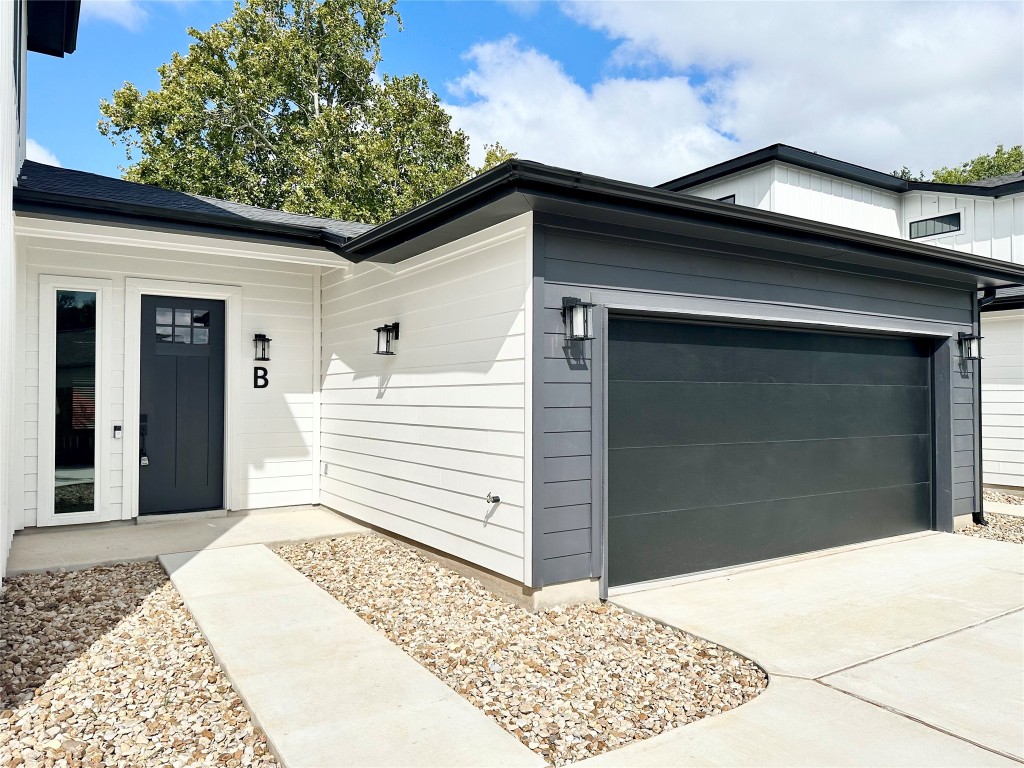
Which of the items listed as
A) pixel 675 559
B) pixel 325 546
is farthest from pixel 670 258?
pixel 325 546

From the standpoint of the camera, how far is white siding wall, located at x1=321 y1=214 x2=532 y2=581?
410 centimetres

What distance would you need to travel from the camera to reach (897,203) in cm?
1239

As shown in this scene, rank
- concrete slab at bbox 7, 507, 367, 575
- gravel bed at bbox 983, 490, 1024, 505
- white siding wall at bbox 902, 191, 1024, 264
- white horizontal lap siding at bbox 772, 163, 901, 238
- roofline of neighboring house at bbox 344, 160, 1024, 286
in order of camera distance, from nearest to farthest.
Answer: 1. roofline of neighboring house at bbox 344, 160, 1024, 286
2. concrete slab at bbox 7, 507, 367, 575
3. gravel bed at bbox 983, 490, 1024, 505
4. white horizontal lap siding at bbox 772, 163, 901, 238
5. white siding wall at bbox 902, 191, 1024, 264

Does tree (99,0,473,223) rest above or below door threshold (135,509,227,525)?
above

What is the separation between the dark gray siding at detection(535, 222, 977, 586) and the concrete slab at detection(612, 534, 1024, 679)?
1.99 ft

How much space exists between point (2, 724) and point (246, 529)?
3.46 m

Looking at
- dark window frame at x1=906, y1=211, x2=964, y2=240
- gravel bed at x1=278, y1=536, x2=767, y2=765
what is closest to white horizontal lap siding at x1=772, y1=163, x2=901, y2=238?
dark window frame at x1=906, y1=211, x2=964, y2=240

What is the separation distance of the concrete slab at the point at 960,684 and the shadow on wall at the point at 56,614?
3.47 m

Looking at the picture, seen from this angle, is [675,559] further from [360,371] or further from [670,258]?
[360,371]

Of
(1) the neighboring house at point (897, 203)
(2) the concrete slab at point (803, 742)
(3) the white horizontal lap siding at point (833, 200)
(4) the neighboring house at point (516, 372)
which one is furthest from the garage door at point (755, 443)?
(3) the white horizontal lap siding at point (833, 200)

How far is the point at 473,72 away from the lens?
60.3 ft

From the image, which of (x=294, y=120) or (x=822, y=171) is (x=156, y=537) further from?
(x=294, y=120)

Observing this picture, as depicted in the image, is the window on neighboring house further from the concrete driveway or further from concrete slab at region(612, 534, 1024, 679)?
the concrete driveway

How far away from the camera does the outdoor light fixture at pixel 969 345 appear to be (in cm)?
648
